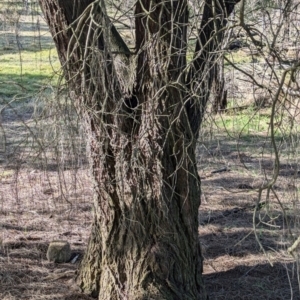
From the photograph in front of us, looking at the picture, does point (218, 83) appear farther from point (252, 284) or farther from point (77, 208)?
point (77, 208)

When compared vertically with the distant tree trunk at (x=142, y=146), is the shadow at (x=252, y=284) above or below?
below

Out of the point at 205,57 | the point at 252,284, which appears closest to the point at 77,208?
the point at 252,284

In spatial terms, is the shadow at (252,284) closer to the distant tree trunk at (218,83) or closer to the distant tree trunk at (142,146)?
the distant tree trunk at (142,146)

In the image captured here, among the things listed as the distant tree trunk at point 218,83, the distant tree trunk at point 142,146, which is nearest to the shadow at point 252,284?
the distant tree trunk at point 142,146

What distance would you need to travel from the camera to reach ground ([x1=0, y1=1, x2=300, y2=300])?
13.8ft

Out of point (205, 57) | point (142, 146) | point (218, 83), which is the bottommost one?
point (142, 146)

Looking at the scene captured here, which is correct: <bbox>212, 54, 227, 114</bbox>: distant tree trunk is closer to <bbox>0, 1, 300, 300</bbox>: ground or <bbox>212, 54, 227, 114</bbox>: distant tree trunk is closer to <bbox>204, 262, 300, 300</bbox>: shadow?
<bbox>0, 1, 300, 300</bbox>: ground

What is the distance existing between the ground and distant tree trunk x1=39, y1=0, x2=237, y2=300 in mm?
187

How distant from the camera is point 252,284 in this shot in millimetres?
5746

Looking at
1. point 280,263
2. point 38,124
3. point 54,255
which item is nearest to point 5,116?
point 54,255

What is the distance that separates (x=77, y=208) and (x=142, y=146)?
Result: 3076mm

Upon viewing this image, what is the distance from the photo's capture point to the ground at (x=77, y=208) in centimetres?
421

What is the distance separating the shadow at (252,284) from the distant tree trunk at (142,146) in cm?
56

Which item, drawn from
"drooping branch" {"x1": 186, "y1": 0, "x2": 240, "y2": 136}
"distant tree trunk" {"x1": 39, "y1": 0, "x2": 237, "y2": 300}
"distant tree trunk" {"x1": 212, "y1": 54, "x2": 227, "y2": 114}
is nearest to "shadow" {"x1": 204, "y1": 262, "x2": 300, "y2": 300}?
"distant tree trunk" {"x1": 39, "y1": 0, "x2": 237, "y2": 300}
